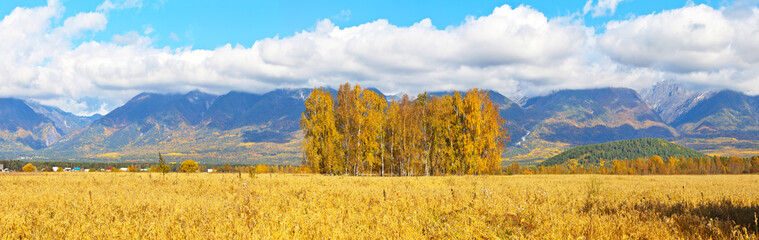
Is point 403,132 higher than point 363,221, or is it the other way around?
point 403,132

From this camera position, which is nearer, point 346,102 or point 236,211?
point 236,211

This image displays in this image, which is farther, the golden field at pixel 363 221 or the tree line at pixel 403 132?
the tree line at pixel 403 132

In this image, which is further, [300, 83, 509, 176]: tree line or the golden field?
[300, 83, 509, 176]: tree line

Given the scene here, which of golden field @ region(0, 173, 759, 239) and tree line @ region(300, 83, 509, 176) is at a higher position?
tree line @ region(300, 83, 509, 176)

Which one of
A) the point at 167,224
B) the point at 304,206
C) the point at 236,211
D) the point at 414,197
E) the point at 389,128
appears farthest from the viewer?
the point at 389,128

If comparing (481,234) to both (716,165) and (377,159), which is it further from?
(716,165)

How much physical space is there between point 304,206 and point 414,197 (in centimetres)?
289

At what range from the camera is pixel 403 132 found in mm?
50312

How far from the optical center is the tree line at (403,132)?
4134cm

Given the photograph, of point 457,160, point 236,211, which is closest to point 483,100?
point 457,160

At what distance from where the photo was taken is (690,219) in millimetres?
7352

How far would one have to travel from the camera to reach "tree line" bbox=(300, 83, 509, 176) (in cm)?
4134

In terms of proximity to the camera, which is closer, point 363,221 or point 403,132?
point 363,221

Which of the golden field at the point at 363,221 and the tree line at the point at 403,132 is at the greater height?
the tree line at the point at 403,132
